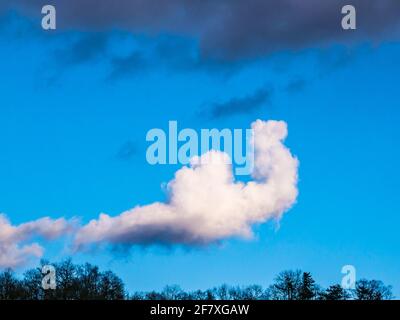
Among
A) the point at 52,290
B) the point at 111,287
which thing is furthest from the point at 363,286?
the point at 52,290
